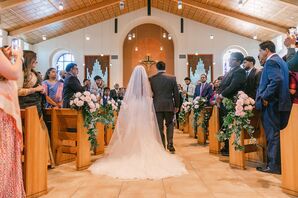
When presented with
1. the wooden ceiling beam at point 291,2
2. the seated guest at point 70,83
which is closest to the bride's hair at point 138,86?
the seated guest at point 70,83

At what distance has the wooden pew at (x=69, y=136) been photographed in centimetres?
390

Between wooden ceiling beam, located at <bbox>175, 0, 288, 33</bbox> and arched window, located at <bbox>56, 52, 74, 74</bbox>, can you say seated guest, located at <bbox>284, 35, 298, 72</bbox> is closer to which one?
wooden ceiling beam, located at <bbox>175, 0, 288, 33</bbox>

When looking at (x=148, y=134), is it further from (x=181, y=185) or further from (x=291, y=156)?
(x=291, y=156)

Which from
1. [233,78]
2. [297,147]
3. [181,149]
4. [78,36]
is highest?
[78,36]

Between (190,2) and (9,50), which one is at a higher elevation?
(190,2)

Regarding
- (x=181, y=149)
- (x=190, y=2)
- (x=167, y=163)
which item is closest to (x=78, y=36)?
(x=190, y=2)

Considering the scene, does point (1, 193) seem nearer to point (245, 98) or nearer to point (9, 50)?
point (9, 50)

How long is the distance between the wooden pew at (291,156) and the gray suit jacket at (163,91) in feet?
7.33

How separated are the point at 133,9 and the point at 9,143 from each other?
43.5 feet

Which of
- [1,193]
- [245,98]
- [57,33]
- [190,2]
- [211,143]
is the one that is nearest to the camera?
[1,193]

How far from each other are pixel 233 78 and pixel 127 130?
5.57 ft

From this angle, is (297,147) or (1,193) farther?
(297,147)

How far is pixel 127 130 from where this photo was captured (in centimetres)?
408

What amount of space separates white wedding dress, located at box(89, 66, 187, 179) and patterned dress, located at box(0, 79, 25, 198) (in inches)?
53.2
